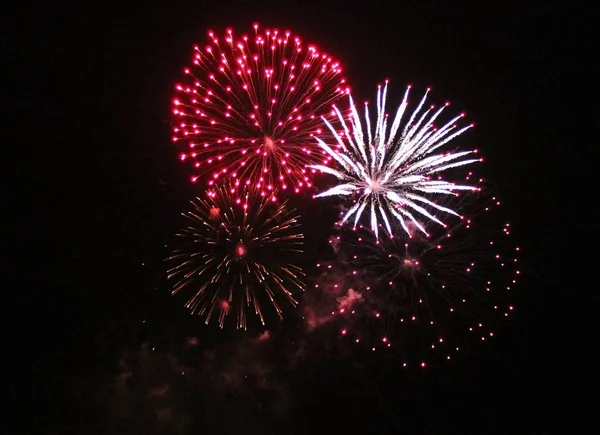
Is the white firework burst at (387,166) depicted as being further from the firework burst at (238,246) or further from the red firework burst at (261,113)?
the firework burst at (238,246)

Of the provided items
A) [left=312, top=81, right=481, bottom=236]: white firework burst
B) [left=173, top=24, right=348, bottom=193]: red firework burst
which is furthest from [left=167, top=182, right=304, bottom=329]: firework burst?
[left=312, top=81, right=481, bottom=236]: white firework burst

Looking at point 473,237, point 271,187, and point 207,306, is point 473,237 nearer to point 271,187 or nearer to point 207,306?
point 271,187

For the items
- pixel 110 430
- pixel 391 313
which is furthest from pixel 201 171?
pixel 110 430

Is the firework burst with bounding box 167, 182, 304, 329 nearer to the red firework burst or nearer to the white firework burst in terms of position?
the red firework burst

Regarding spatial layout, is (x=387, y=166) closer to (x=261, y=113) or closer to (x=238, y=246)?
(x=261, y=113)

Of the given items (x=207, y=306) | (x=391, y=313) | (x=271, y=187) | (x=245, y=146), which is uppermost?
(x=245, y=146)
